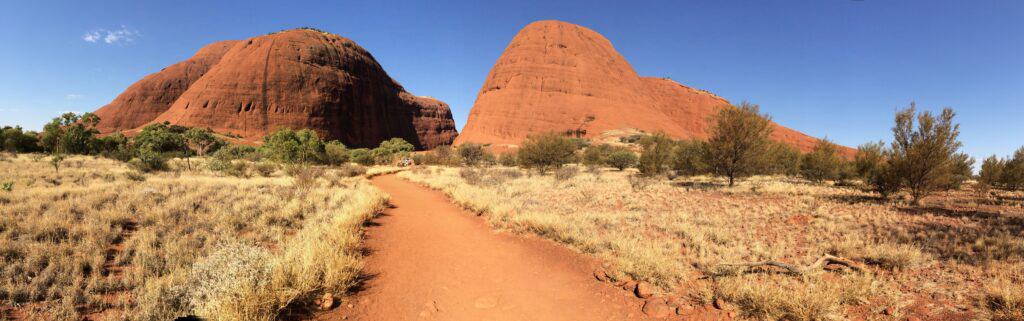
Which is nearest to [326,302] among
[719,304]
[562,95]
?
[719,304]

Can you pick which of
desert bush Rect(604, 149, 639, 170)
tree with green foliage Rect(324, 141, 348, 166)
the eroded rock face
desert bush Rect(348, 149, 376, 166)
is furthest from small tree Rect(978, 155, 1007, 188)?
the eroded rock face

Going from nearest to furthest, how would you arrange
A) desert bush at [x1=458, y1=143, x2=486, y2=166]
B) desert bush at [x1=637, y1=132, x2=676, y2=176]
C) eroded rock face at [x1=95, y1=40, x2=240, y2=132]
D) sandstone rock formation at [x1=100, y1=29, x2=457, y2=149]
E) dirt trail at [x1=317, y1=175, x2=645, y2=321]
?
dirt trail at [x1=317, y1=175, x2=645, y2=321], desert bush at [x1=637, y1=132, x2=676, y2=176], desert bush at [x1=458, y1=143, x2=486, y2=166], sandstone rock formation at [x1=100, y1=29, x2=457, y2=149], eroded rock face at [x1=95, y1=40, x2=240, y2=132]

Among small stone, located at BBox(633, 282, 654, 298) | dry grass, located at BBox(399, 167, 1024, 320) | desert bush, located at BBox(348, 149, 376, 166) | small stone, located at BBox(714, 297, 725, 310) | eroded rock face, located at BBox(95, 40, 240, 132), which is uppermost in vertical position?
eroded rock face, located at BBox(95, 40, 240, 132)

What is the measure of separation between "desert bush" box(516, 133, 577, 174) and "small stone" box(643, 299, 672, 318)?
2166cm

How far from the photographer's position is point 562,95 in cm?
7594

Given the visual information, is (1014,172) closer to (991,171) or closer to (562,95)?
(991,171)

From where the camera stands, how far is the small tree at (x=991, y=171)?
17.7m

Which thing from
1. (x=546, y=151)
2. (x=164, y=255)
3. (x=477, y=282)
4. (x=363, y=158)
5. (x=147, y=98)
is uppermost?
(x=147, y=98)

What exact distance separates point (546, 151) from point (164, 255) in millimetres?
22968

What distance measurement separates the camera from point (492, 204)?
32.8 ft

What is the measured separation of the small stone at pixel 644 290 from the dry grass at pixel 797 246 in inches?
6.7

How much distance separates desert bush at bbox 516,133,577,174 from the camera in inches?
1054

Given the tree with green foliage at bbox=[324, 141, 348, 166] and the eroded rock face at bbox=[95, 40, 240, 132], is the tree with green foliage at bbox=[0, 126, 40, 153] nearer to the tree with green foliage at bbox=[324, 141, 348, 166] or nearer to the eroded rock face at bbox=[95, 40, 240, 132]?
the tree with green foliage at bbox=[324, 141, 348, 166]

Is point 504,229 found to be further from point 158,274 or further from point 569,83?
point 569,83
